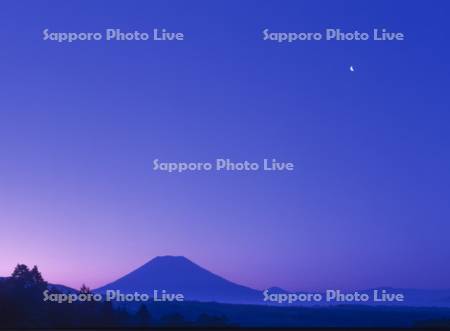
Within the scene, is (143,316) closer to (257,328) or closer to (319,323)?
(257,328)

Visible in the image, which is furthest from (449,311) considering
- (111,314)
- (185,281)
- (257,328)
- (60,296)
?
(60,296)

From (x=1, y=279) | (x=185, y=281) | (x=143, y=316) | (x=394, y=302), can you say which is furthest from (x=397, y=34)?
(x=1, y=279)

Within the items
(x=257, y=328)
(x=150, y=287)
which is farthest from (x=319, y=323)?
(x=150, y=287)

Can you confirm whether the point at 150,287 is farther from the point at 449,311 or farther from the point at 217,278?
the point at 449,311

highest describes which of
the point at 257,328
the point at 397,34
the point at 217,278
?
the point at 397,34

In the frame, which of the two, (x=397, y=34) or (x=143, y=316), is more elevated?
(x=397, y=34)
